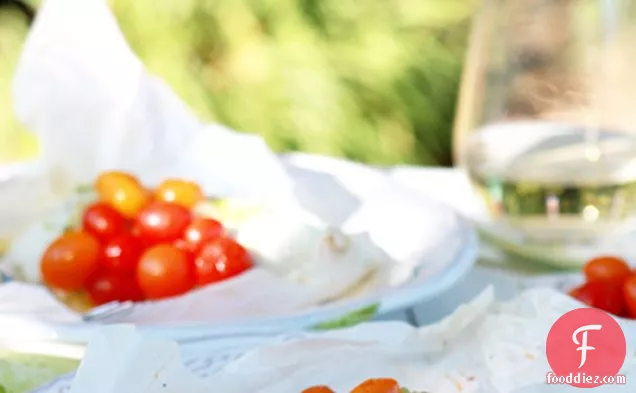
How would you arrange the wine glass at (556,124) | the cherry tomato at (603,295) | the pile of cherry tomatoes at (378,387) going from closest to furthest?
the pile of cherry tomatoes at (378,387) < the cherry tomato at (603,295) < the wine glass at (556,124)

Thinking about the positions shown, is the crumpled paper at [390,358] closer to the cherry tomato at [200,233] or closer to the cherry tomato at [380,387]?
the cherry tomato at [380,387]

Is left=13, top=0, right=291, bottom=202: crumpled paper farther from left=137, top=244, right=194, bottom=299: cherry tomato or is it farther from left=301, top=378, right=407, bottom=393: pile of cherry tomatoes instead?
left=301, top=378, right=407, bottom=393: pile of cherry tomatoes

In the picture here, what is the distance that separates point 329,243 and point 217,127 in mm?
171

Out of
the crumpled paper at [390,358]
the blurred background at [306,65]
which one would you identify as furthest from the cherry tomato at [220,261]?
the blurred background at [306,65]

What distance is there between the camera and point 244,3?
3.62ft

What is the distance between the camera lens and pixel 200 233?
1.48 feet

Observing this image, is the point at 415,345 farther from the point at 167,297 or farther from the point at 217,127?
the point at 217,127

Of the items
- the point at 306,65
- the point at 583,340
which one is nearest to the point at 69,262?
the point at 583,340

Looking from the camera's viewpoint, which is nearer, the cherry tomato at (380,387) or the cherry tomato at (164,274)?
the cherry tomato at (380,387)

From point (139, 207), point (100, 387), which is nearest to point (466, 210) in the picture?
point (139, 207)

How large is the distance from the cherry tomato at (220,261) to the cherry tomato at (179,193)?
7 centimetres

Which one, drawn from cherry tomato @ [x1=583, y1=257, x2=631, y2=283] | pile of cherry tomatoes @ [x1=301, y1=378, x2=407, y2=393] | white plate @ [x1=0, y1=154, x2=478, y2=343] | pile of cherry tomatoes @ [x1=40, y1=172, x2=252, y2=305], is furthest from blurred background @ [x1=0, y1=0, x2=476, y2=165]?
pile of cherry tomatoes @ [x1=301, y1=378, x2=407, y2=393]

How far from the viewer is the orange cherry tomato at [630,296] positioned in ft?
1.16

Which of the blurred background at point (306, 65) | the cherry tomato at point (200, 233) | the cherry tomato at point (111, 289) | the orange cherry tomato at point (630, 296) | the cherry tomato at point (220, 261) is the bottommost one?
the blurred background at point (306, 65)
